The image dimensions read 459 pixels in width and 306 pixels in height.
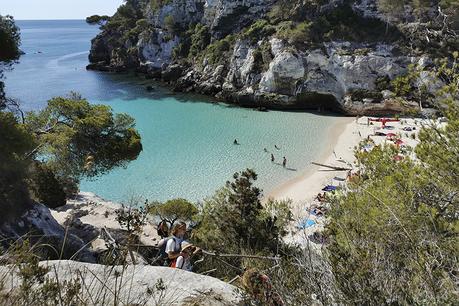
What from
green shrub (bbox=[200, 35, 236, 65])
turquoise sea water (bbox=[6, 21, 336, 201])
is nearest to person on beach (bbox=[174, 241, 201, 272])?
turquoise sea water (bbox=[6, 21, 336, 201])

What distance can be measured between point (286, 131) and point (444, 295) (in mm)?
30191

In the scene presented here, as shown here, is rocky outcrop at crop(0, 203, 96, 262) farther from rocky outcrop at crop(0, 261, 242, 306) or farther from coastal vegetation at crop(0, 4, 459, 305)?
rocky outcrop at crop(0, 261, 242, 306)

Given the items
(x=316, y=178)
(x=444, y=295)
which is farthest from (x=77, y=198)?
(x=444, y=295)

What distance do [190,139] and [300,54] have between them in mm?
16993

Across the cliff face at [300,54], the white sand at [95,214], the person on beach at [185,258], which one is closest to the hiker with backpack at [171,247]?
the person on beach at [185,258]

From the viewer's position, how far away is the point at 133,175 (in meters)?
25.1

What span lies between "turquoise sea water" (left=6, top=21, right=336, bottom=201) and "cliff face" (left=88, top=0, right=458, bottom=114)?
346 cm

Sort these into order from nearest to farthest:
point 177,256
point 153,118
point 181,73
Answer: point 177,256
point 153,118
point 181,73

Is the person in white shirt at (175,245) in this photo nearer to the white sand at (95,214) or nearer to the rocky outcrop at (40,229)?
the rocky outcrop at (40,229)

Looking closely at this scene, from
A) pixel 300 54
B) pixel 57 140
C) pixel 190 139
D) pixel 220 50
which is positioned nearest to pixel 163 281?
pixel 57 140

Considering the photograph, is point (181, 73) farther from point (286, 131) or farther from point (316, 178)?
point (316, 178)

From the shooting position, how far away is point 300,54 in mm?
40969

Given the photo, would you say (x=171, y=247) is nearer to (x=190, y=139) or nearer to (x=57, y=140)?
(x=57, y=140)

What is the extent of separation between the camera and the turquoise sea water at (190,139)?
946 inches
